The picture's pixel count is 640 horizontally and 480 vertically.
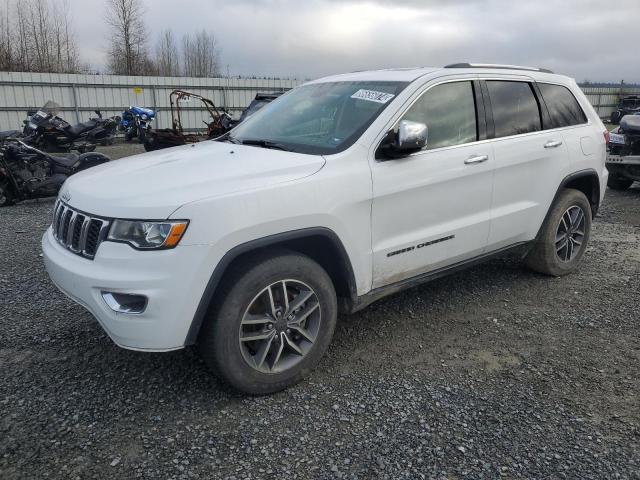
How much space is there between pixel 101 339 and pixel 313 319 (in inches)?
63.6

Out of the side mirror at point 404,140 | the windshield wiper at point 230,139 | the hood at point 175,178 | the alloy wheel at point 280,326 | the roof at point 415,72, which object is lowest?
the alloy wheel at point 280,326

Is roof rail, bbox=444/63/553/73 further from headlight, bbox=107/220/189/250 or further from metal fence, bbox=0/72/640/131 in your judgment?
metal fence, bbox=0/72/640/131

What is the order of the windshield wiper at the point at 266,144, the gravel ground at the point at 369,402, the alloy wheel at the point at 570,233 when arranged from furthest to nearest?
the alloy wheel at the point at 570,233, the windshield wiper at the point at 266,144, the gravel ground at the point at 369,402

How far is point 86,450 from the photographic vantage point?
254cm

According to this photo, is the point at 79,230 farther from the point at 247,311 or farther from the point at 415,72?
the point at 415,72

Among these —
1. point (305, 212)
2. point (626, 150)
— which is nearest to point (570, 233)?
point (305, 212)

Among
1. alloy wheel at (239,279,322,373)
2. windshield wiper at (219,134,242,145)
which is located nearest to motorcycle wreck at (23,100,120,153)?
windshield wiper at (219,134,242,145)

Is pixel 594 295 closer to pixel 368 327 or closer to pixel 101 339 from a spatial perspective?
pixel 368 327

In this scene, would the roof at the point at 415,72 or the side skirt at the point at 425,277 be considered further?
the roof at the point at 415,72

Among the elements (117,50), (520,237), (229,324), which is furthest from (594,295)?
(117,50)

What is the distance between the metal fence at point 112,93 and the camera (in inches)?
680

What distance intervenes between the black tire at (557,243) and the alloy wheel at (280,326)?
2.52 meters

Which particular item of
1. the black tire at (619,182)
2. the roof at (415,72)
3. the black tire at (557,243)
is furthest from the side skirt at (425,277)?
the black tire at (619,182)

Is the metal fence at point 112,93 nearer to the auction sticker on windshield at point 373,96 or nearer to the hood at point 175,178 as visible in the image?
the hood at point 175,178
